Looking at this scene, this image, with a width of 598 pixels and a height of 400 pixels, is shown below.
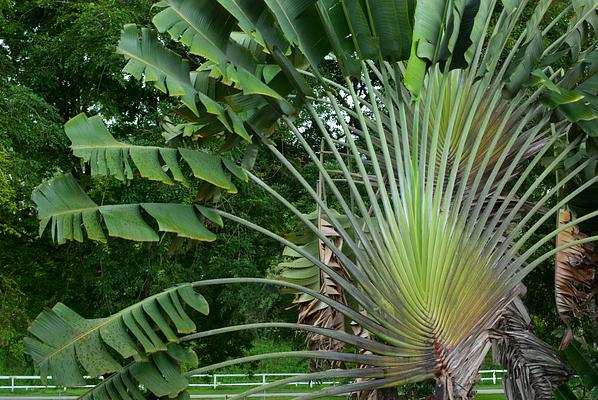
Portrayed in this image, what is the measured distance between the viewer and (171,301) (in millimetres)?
5086

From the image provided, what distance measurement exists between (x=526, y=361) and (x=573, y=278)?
0.80 metres

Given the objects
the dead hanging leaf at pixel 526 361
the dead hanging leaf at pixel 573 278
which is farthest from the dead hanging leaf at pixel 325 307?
the dead hanging leaf at pixel 573 278

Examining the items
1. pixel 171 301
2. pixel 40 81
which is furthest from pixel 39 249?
pixel 171 301

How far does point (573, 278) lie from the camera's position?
6367mm

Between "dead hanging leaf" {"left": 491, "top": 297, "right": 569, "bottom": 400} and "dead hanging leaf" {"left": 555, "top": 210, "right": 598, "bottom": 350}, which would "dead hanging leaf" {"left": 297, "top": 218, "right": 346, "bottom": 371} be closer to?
"dead hanging leaf" {"left": 491, "top": 297, "right": 569, "bottom": 400}

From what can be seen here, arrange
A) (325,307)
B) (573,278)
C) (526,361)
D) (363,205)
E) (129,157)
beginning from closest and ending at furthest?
(363,205) → (129,157) → (526,361) → (573,278) → (325,307)

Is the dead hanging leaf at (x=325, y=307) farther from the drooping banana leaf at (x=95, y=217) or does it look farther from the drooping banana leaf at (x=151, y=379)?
the drooping banana leaf at (x=95, y=217)

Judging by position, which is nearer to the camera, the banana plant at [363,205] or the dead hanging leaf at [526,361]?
the banana plant at [363,205]

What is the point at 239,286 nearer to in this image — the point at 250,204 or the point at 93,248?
the point at 250,204

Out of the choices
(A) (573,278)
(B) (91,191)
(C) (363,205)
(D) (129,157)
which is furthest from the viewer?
(B) (91,191)

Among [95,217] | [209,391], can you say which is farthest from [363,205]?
[209,391]

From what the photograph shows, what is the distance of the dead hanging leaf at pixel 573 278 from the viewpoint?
6.31 meters

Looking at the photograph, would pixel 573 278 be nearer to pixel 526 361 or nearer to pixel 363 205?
pixel 526 361

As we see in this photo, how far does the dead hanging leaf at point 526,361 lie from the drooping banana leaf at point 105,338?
94.1 inches
